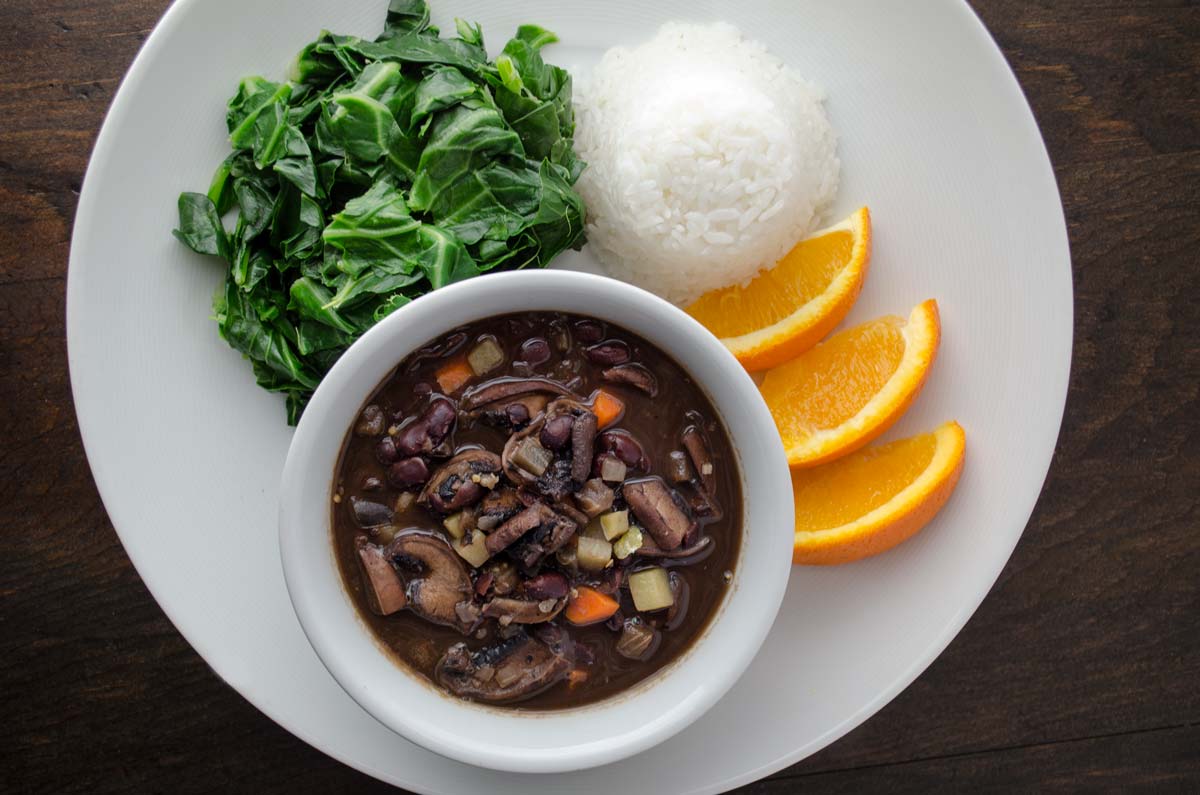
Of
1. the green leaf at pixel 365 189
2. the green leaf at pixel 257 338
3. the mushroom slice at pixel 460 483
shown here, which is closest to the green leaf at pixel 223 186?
the green leaf at pixel 365 189

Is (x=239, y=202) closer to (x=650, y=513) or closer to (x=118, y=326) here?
(x=118, y=326)

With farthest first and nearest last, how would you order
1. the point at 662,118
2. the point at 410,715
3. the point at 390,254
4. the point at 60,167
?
the point at 60,167 < the point at 662,118 < the point at 390,254 < the point at 410,715

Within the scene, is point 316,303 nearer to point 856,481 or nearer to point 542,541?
point 542,541

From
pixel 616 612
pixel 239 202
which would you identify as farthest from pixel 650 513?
pixel 239 202

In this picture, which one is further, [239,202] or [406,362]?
[239,202]

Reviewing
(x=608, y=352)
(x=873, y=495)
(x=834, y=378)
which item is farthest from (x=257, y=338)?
(x=873, y=495)

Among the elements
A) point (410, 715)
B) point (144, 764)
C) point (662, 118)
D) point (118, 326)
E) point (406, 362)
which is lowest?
point (144, 764)
